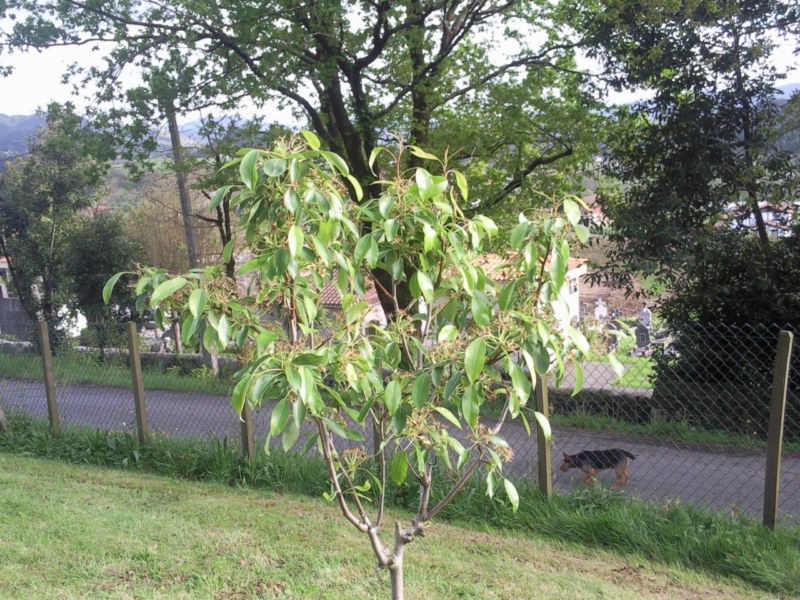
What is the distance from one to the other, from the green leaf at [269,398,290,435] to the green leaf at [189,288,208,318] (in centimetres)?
37

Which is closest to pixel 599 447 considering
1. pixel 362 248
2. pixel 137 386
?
pixel 137 386

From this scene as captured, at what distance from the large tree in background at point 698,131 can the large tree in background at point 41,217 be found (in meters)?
14.2

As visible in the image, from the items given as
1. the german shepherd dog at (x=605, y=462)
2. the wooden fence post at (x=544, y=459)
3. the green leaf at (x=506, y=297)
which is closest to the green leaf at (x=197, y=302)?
the green leaf at (x=506, y=297)

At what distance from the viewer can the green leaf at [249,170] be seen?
208 cm

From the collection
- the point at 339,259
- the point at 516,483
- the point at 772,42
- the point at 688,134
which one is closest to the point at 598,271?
the point at 688,134

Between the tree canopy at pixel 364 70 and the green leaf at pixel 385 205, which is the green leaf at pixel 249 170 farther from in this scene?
the tree canopy at pixel 364 70

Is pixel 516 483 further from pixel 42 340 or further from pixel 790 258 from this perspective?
pixel 790 258

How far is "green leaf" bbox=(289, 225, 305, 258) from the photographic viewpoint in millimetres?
2117

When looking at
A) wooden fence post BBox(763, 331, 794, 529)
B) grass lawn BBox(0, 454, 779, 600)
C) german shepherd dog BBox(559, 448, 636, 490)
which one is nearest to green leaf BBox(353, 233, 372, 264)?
grass lawn BBox(0, 454, 779, 600)

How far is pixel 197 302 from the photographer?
2.14 meters

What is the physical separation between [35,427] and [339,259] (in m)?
6.69

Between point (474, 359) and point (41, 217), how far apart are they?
19188 mm

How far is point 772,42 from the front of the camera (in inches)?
347

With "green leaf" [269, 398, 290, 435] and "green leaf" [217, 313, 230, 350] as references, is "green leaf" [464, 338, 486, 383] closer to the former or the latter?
"green leaf" [269, 398, 290, 435]
